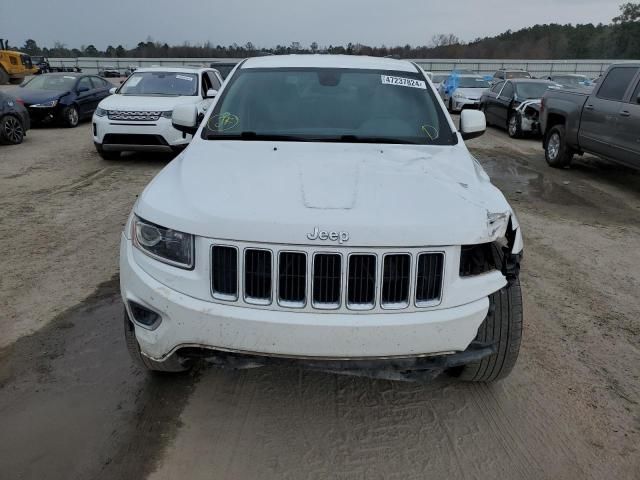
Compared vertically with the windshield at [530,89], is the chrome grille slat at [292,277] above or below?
below

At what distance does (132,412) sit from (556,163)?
9.46 m

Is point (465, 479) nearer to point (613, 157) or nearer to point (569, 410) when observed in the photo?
point (569, 410)

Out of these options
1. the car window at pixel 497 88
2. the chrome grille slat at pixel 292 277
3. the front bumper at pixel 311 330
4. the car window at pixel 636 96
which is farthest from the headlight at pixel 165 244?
the car window at pixel 497 88

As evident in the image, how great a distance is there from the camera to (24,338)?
3.77 meters

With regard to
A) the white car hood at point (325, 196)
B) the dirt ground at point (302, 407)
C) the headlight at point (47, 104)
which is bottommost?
the dirt ground at point (302, 407)

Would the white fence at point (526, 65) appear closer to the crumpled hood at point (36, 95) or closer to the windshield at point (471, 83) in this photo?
the windshield at point (471, 83)

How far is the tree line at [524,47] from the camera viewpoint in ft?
206

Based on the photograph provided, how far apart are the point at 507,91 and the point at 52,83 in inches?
487

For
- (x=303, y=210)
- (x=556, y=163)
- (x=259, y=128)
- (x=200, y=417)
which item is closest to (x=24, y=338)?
(x=200, y=417)

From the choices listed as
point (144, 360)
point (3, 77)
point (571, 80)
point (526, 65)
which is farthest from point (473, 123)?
point (526, 65)

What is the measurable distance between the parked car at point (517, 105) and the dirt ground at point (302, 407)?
9.92 meters

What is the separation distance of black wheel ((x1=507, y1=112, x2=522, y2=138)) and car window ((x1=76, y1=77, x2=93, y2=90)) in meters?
11.6

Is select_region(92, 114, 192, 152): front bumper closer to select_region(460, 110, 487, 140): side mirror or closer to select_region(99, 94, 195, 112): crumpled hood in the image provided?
select_region(99, 94, 195, 112): crumpled hood

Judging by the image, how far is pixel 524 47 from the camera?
76062mm
